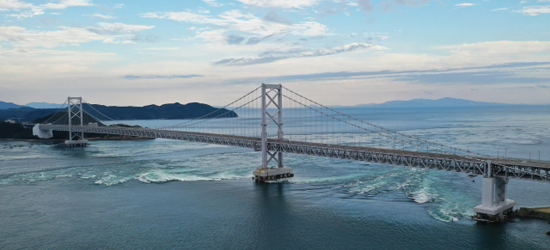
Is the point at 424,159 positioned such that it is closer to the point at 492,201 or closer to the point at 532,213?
the point at 492,201

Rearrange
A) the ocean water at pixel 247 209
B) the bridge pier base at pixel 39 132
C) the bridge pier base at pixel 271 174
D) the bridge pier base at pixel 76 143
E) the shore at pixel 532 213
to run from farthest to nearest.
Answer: the bridge pier base at pixel 39 132 < the bridge pier base at pixel 76 143 < the bridge pier base at pixel 271 174 < the shore at pixel 532 213 < the ocean water at pixel 247 209

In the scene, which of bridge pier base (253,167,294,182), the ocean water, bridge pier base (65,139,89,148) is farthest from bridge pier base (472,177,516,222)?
bridge pier base (65,139,89,148)

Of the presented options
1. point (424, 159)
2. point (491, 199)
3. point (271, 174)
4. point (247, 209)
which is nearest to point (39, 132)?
point (271, 174)

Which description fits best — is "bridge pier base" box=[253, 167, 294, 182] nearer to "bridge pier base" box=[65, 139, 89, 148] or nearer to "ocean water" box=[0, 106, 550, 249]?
"ocean water" box=[0, 106, 550, 249]

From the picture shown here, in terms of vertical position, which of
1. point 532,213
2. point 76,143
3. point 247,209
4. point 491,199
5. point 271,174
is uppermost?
point 76,143

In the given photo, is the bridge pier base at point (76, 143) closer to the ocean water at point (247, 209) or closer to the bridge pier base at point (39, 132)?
the bridge pier base at point (39, 132)

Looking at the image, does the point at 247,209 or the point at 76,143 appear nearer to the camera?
the point at 247,209

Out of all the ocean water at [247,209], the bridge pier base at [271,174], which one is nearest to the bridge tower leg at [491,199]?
the ocean water at [247,209]
